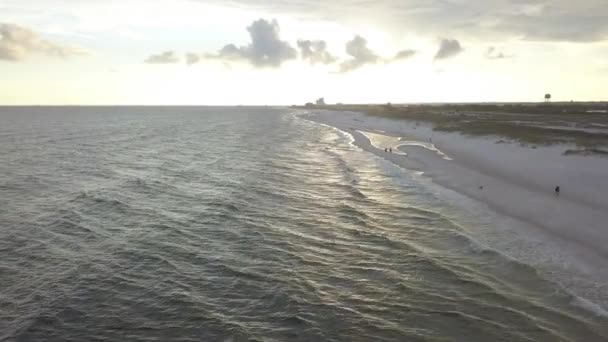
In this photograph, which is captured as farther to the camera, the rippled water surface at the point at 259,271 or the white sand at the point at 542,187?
the white sand at the point at 542,187

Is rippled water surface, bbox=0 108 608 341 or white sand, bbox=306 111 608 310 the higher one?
white sand, bbox=306 111 608 310

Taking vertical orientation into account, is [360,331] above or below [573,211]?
below

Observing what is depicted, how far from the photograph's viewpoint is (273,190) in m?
39.3

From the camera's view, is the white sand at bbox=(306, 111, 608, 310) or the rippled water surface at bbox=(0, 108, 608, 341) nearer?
the rippled water surface at bbox=(0, 108, 608, 341)

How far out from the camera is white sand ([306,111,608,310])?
71.7 feet

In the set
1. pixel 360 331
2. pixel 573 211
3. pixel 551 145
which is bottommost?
pixel 360 331

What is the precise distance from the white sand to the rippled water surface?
3.43 m

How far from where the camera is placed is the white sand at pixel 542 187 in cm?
2184

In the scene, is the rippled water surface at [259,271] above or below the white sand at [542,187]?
below

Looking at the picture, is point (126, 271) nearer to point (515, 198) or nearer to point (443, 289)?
point (443, 289)

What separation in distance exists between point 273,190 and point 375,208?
419 inches

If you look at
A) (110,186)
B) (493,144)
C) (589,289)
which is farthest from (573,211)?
(110,186)

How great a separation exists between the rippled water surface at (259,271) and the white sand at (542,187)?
3431 mm

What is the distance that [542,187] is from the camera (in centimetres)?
3503
